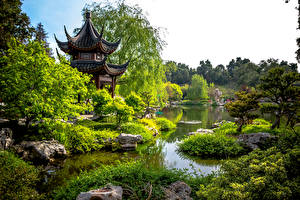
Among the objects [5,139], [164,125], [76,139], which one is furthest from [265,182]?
[164,125]

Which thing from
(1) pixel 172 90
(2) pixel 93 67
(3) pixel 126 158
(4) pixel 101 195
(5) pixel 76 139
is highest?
(1) pixel 172 90

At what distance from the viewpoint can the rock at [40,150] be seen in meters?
5.38

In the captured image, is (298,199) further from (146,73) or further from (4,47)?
(146,73)

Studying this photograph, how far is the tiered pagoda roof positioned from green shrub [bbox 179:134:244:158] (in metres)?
6.61

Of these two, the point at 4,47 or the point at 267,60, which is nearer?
the point at 4,47

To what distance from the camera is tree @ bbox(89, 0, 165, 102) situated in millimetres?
13289

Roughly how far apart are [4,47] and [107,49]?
5.59 m

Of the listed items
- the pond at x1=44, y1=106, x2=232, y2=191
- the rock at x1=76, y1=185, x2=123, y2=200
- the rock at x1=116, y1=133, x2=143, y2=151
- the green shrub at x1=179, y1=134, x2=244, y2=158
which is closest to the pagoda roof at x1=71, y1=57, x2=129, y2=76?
the rock at x1=116, y1=133, x2=143, y2=151

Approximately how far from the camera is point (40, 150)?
5.50 m

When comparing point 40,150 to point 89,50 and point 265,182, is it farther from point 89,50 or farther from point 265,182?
point 89,50

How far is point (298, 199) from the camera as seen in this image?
7.38 feet

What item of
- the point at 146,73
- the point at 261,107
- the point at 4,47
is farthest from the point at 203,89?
the point at 4,47

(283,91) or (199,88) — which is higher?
(199,88)

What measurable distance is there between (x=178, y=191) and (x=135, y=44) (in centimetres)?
1176
